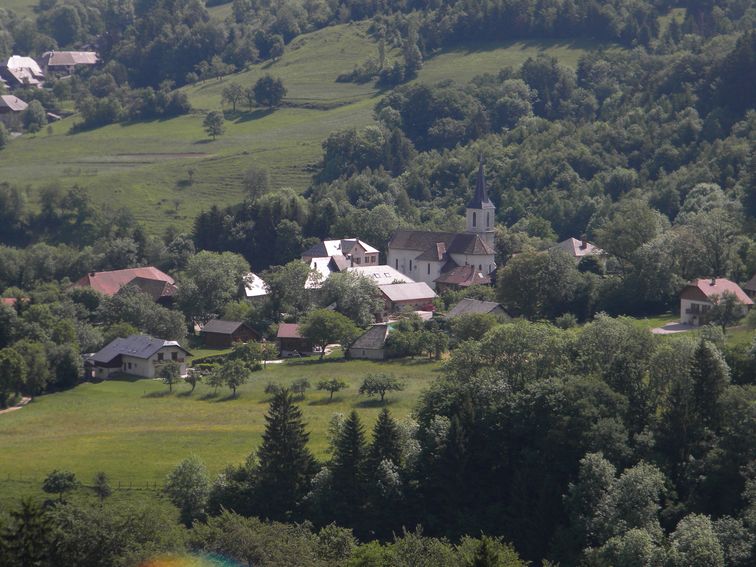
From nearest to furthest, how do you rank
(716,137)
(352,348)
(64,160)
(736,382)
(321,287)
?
(736,382), (352,348), (321,287), (716,137), (64,160)

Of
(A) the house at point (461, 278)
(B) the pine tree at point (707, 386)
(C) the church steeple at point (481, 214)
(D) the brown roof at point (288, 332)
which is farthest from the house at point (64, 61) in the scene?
(B) the pine tree at point (707, 386)

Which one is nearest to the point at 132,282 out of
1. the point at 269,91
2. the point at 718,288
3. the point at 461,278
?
the point at 461,278

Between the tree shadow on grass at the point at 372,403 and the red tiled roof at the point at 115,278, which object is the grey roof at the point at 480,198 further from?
the tree shadow on grass at the point at 372,403

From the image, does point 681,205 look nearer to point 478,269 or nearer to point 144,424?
point 478,269

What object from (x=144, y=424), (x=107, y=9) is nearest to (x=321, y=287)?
(x=144, y=424)

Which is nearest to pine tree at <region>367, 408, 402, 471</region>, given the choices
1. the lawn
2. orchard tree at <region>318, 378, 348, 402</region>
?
the lawn

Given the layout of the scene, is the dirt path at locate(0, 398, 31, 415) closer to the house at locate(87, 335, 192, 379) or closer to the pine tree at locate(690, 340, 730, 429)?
the house at locate(87, 335, 192, 379)
